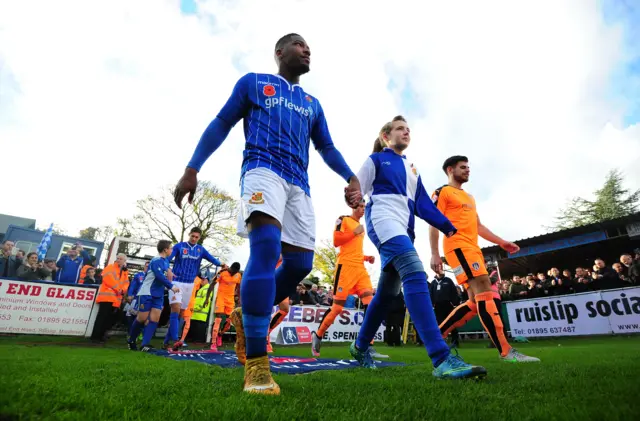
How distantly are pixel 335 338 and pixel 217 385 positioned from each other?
11780mm

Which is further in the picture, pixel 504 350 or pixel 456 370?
pixel 504 350

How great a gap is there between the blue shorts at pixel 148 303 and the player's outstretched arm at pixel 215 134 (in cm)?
604

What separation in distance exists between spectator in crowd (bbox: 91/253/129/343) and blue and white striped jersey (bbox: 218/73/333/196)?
9315 millimetres

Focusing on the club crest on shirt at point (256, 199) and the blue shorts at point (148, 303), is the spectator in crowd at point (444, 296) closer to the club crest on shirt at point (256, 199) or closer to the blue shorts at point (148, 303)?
the blue shorts at point (148, 303)

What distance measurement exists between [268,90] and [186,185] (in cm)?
96

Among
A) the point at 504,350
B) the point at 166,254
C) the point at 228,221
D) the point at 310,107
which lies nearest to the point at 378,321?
the point at 504,350

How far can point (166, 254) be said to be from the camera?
7.68 m

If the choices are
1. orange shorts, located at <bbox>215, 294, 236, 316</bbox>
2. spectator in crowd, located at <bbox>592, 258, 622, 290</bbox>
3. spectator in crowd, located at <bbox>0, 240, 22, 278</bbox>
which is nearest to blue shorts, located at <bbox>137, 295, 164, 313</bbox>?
orange shorts, located at <bbox>215, 294, 236, 316</bbox>

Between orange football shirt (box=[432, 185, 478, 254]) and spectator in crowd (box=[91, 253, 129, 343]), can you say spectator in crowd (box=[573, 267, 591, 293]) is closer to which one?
orange football shirt (box=[432, 185, 478, 254])

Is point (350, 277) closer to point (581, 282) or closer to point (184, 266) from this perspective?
point (184, 266)

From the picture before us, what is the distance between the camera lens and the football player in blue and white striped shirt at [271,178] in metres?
2.21

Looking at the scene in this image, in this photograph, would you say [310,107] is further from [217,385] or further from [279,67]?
[217,385]

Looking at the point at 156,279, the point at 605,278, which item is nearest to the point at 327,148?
the point at 156,279

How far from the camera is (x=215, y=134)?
258 cm
